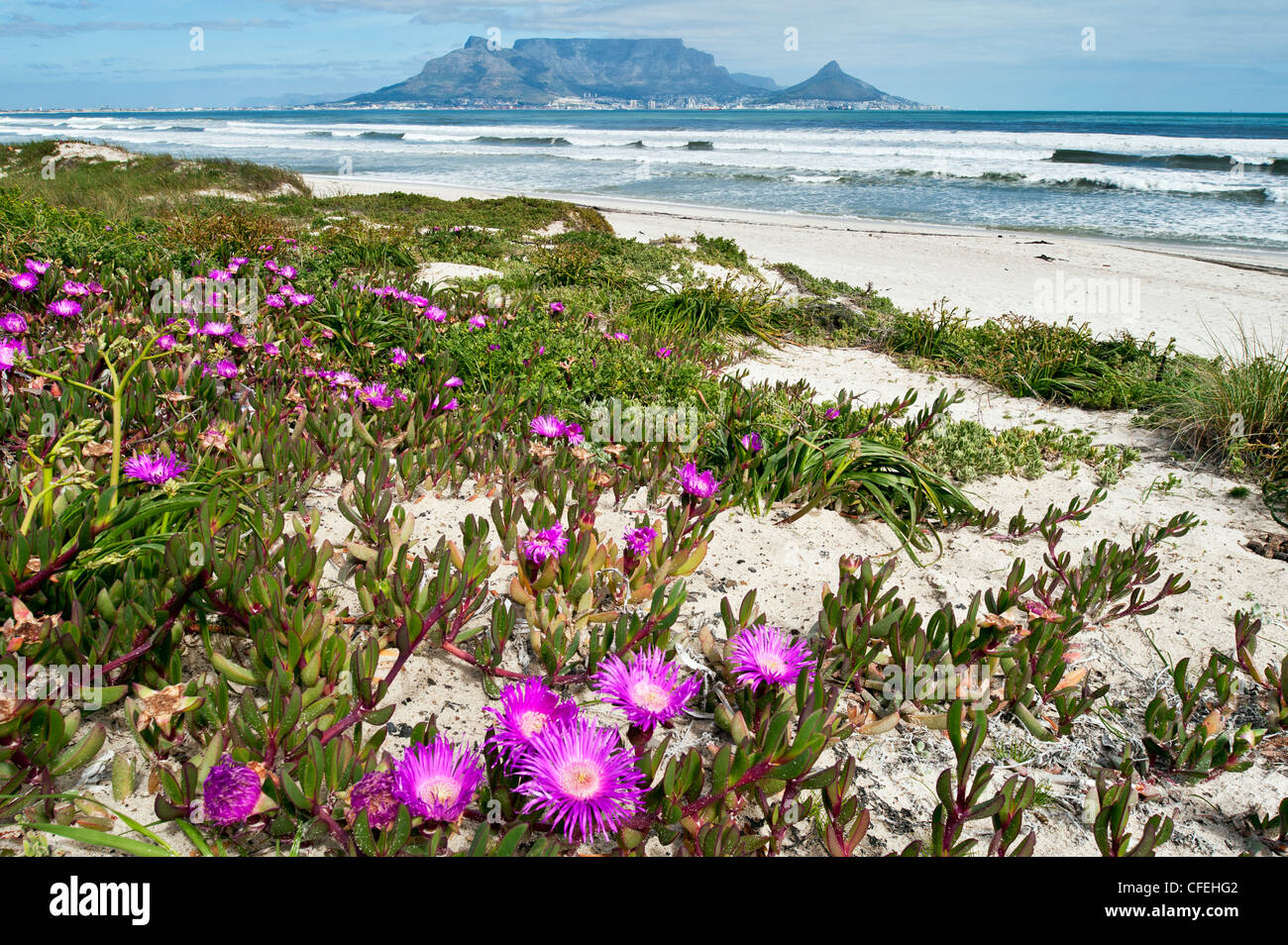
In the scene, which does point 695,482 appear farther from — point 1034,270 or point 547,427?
point 1034,270

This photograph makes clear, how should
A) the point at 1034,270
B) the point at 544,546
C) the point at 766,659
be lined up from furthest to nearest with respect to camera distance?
the point at 1034,270 → the point at 544,546 → the point at 766,659

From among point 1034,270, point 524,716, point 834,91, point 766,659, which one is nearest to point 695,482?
point 766,659

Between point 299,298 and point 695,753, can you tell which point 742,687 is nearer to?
point 695,753

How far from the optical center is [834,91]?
146625mm

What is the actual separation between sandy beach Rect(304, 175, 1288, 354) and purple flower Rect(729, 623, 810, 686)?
17.5 ft

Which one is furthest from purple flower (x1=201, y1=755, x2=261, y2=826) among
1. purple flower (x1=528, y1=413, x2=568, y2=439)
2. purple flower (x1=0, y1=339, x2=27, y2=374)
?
purple flower (x1=0, y1=339, x2=27, y2=374)

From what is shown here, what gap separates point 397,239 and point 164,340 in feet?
16.0

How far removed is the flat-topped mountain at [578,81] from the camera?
148000 mm

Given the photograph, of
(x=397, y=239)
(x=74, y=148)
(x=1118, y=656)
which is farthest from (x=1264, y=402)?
(x=74, y=148)

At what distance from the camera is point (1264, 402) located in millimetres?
3996

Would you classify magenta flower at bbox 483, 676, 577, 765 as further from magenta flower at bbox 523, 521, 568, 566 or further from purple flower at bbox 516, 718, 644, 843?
magenta flower at bbox 523, 521, 568, 566

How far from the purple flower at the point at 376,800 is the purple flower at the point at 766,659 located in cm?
80

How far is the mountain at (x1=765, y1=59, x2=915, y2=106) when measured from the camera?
13875 cm

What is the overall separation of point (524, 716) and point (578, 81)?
662ft
